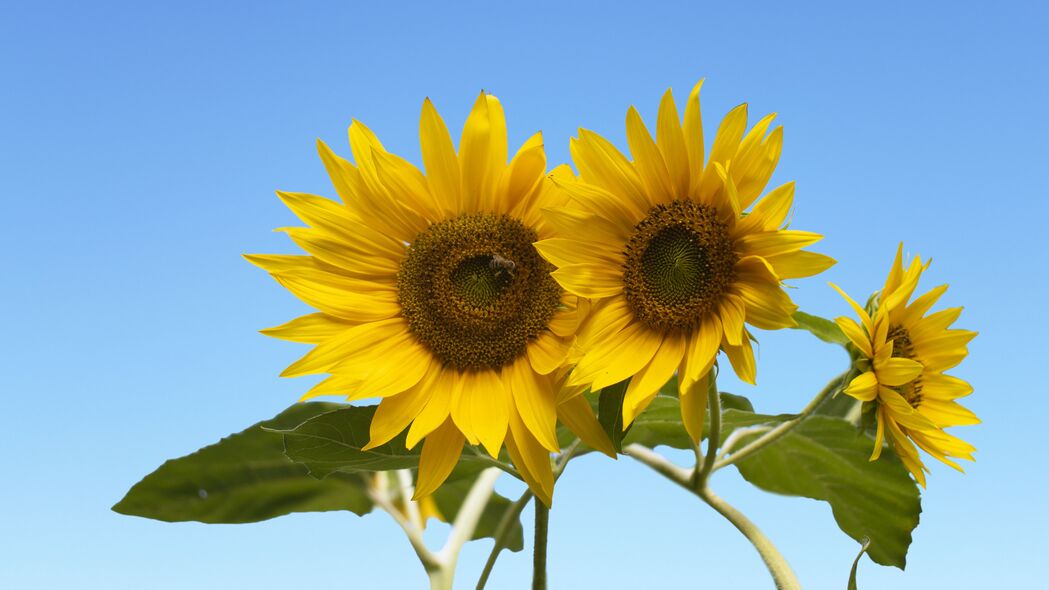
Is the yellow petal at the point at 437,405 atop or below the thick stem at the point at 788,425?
atop

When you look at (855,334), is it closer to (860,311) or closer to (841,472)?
(860,311)

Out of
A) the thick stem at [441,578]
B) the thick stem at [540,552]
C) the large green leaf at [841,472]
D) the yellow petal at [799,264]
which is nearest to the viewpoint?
the yellow petal at [799,264]

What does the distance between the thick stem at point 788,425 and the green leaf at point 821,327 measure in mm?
55

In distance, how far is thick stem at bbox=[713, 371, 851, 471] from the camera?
1.56 metres

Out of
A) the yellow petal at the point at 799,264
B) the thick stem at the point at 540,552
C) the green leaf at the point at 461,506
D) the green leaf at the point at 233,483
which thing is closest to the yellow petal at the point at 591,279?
the yellow petal at the point at 799,264

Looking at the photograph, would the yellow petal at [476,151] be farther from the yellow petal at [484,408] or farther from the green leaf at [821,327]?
the green leaf at [821,327]

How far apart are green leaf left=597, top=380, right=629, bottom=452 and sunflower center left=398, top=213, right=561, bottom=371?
139 mm

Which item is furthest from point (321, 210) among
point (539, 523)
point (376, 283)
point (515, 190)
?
point (539, 523)

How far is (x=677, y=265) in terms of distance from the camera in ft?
4.32

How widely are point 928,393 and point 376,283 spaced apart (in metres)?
0.86

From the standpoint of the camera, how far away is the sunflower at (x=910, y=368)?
4.67 ft

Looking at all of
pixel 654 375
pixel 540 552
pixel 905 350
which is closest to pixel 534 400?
pixel 654 375

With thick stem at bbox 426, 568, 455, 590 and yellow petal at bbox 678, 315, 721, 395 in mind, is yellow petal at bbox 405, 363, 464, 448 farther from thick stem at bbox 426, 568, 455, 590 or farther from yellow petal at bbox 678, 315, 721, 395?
thick stem at bbox 426, 568, 455, 590

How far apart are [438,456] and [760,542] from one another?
54 centimetres
